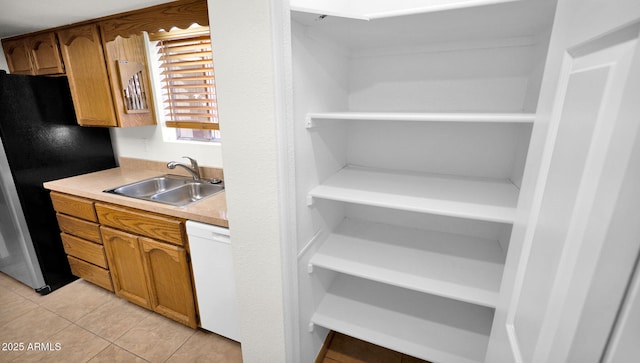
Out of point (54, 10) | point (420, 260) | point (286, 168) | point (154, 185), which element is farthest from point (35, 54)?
point (420, 260)

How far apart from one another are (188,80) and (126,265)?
57.9 inches

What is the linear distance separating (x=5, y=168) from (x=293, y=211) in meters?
2.31

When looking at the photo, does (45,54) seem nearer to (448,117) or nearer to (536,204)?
(448,117)

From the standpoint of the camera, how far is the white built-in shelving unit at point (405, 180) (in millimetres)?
1151

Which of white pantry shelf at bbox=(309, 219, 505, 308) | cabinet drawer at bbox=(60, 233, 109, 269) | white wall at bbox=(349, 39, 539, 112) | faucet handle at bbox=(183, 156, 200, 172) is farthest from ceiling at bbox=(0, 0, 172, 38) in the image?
white pantry shelf at bbox=(309, 219, 505, 308)

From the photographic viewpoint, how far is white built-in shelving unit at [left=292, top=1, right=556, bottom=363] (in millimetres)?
1151

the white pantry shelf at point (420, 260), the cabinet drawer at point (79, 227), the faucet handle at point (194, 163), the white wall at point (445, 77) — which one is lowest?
the cabinet drawer at point (79, 227)

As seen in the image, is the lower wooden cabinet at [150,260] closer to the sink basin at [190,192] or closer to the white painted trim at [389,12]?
the sink basin at [190,192]

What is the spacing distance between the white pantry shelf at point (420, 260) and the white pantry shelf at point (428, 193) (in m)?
0.35

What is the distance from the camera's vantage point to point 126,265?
1.92 m

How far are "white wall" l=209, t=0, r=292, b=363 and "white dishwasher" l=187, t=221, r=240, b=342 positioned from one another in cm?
29

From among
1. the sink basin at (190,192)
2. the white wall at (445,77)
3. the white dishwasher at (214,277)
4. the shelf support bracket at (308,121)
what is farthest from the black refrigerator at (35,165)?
the white wall at (445,77)

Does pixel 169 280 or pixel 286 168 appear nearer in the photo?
pixel 286 168

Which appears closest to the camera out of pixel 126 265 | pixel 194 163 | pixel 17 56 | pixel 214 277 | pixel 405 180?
pixel 405 180
